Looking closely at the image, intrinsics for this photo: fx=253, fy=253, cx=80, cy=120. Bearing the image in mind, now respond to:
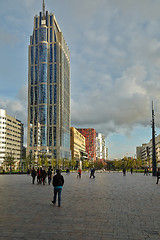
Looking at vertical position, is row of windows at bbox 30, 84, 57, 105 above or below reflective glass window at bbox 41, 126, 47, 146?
above

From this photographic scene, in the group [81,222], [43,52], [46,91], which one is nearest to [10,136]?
[46,91]

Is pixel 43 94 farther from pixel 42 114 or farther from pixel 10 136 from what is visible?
pixel 10 136

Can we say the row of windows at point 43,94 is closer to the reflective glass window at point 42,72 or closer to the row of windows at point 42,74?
the row of windows at point 42,74

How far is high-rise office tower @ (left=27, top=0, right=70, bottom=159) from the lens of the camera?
149 metres

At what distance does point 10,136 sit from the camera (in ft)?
529

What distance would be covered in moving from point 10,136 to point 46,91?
37.8 metres

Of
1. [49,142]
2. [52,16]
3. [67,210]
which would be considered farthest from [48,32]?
[67,210]

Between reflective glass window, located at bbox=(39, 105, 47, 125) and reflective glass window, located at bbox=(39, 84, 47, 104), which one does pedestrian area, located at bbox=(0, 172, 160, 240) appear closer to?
reflective glass window, located at bbox=(39, 105, 47, 125)

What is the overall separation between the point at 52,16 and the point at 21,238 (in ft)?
557

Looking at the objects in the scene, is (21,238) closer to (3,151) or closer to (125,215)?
(125,215)

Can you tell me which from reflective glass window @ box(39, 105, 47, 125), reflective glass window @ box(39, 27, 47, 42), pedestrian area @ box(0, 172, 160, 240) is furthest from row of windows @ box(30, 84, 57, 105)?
pedestrian area @ box(0, 172, 160, 240)

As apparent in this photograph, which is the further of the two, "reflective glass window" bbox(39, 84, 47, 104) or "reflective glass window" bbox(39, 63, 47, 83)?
"reflective glass window" bbox(39, 63, 47, 83)

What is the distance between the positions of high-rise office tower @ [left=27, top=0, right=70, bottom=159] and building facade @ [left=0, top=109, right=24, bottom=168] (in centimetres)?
1436

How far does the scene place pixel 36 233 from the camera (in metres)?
7.34
